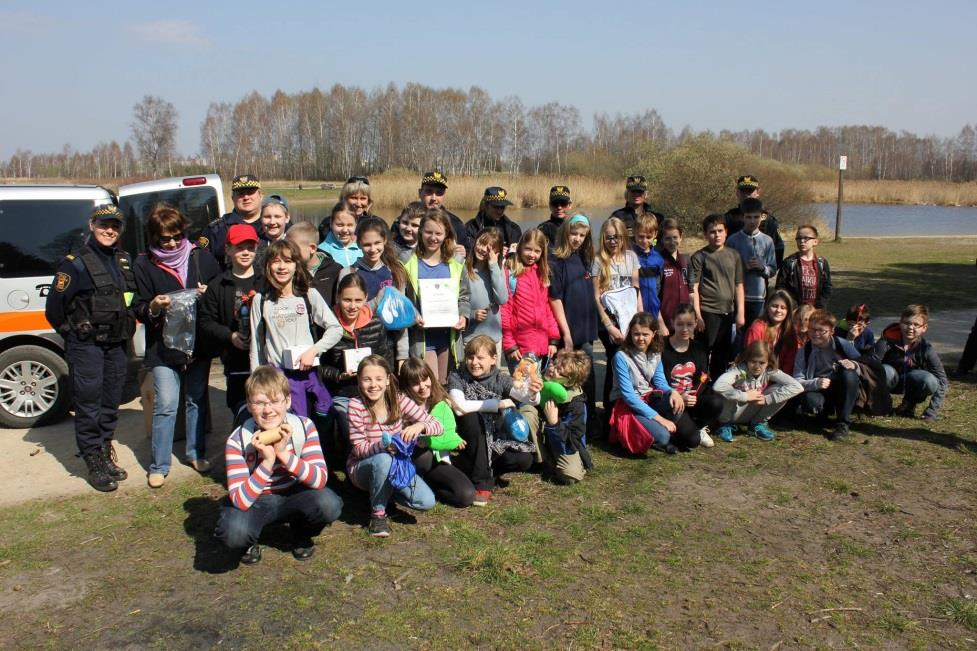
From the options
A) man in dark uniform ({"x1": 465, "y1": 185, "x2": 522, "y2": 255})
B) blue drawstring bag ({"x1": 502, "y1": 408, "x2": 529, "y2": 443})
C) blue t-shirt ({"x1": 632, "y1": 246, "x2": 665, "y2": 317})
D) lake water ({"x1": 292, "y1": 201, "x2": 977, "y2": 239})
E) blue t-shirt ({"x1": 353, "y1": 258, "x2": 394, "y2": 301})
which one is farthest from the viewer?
lake water ({"x1": 292, "y1": 201, "x2": 977, "y2": 239})

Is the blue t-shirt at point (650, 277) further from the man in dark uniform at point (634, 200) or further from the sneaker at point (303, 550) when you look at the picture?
the sneaker at point (303, 550)

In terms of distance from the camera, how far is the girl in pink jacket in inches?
236

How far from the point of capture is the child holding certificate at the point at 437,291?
5.60 meters

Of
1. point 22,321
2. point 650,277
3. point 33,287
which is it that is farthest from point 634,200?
point 22,321

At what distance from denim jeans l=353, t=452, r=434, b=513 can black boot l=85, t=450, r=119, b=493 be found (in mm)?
1852

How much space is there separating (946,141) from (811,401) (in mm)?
133277

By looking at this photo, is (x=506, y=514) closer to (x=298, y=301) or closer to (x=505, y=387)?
(x=505, y=387)

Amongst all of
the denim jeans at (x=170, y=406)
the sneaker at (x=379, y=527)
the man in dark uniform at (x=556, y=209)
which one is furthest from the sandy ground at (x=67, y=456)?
the man in dark uniform at (x=556, y=209)

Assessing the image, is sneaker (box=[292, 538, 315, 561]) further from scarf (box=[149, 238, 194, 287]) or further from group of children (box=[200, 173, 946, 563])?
scarf (box=[149, 238, 194, 287])

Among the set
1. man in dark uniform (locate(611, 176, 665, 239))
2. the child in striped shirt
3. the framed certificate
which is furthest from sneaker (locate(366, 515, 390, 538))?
man in dark uniform (locate(611, 176, 665, 239))

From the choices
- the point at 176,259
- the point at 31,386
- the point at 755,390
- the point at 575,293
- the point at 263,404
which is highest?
the point at 176,259

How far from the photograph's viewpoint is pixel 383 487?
14.9 feet

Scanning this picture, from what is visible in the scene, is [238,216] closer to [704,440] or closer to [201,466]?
[201,466]

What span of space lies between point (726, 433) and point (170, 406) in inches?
168
